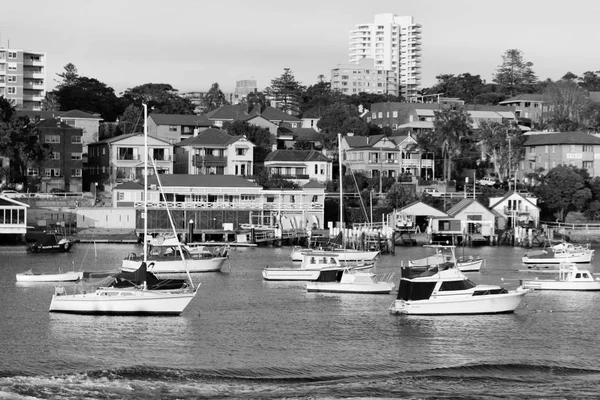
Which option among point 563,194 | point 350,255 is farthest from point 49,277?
point 563,194

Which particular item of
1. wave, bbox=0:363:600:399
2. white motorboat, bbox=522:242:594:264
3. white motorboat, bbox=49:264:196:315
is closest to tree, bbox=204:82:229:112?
white motorboat, bbox=522:242:594:264

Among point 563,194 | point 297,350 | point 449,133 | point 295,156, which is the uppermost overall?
point 449,133

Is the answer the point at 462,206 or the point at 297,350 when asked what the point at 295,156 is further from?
the point at 297,350

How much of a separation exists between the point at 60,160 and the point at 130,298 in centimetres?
6589

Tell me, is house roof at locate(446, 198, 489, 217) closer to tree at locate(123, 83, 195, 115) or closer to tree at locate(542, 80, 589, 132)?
tree at locate(542, 80, 589, 132)

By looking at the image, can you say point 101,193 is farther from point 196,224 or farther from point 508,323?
point 508,323

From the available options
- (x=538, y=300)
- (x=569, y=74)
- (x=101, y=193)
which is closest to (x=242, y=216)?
(x=101, y=193)

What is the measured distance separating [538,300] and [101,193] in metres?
61.6

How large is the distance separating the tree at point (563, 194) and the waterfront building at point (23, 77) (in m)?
76.6

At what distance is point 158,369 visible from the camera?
37.8m

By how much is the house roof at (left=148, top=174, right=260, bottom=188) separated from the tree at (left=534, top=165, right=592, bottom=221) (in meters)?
27.7

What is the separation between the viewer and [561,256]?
257 feet

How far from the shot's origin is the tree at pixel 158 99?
145 m

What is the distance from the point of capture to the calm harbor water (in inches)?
1411
